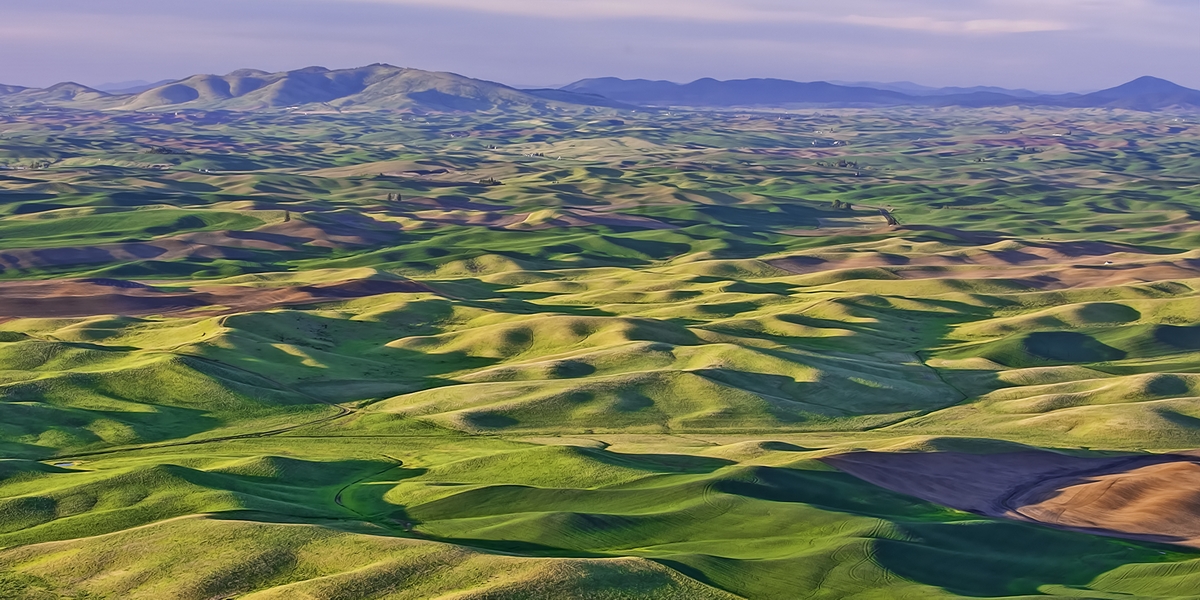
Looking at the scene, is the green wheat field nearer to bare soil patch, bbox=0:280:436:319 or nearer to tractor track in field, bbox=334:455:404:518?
tractor track in field, bbox=334:455:404:518

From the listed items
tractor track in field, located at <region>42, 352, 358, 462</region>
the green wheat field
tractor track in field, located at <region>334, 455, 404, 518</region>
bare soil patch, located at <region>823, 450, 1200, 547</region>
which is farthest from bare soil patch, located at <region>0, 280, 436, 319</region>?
Answer: bare soil patch, located at <region>823, 450, 1200, 547</region>

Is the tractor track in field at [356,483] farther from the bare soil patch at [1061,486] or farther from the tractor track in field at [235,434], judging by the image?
the bare soil patch at [1061,486]

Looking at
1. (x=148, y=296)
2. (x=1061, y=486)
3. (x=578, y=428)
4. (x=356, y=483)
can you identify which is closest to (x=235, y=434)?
(x=356, y=483)

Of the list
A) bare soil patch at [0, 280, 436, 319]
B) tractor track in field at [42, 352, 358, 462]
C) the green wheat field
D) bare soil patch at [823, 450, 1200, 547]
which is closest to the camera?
the green wheat field

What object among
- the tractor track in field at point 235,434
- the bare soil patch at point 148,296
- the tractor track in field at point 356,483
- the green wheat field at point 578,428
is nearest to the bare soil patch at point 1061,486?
the green wheat field at point 578,428

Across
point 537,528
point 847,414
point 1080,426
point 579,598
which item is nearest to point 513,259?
point 847,414

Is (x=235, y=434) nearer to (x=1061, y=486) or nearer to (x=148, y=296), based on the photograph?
(x=1061, y=486)

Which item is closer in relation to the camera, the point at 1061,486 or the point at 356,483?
the point at 356,483

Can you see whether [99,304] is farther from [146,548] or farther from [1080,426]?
[1080,426]

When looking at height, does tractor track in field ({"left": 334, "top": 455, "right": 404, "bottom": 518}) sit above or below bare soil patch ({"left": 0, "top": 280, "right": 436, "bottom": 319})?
above

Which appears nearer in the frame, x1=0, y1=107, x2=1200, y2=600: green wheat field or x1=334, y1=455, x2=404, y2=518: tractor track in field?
x1=0, y1=107, x2=1200, y2=600: green wheat field

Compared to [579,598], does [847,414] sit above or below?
below
